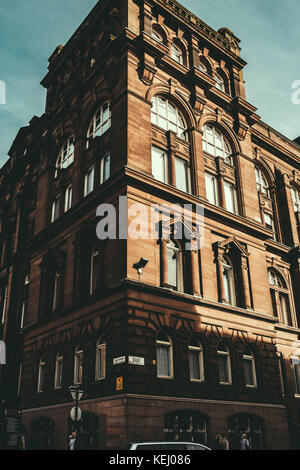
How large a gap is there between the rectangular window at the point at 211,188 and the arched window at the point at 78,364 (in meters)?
13.1

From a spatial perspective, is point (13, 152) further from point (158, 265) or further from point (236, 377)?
point (236, 377)

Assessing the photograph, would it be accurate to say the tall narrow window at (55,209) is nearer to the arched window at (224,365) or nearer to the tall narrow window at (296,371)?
the arched window at (224,365)

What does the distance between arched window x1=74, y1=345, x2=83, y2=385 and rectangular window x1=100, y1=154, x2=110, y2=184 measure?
34.1 feet

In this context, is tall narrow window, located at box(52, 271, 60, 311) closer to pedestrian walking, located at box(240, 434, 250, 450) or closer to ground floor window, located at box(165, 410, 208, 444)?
ground floor window, located at box(165, 410, 208, 444)

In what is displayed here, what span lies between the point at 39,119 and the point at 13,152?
22.9 feet

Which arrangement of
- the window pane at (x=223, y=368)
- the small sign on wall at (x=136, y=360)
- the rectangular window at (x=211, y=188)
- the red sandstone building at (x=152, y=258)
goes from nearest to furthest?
the small sign on wall at (x=136, y=360) < the red sandstone building at (x=152, y=258) < the window pane at (x=223, y=368) < the rectangular window at (x=211, y=188)

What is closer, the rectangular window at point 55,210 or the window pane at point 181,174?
the window pane at point 181,174

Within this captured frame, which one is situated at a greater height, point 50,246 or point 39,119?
point 39,119

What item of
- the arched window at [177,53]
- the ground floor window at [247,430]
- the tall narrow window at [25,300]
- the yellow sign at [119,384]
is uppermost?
the arched window at [177,53]

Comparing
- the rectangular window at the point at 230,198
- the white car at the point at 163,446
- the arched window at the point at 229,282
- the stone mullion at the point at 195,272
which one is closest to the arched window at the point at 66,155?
the rectangular window at the point at 230,198

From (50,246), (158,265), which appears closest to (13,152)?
(50,246)

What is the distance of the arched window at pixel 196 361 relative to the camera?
79.5 ft

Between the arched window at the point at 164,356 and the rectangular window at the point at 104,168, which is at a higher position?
the rectangular window at the point at 104,168

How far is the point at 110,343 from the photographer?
2252 centimetres
